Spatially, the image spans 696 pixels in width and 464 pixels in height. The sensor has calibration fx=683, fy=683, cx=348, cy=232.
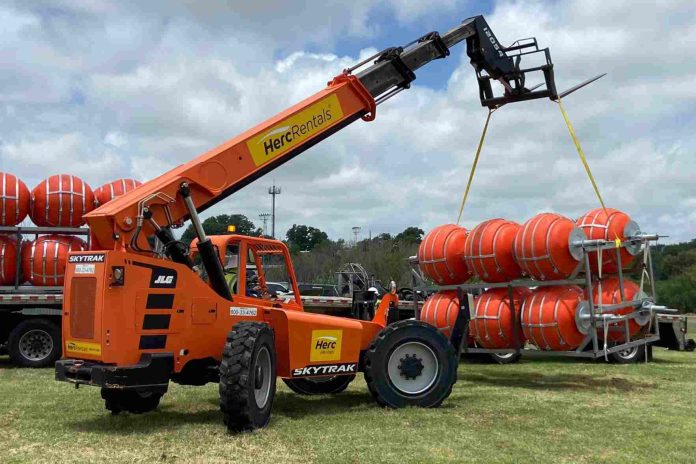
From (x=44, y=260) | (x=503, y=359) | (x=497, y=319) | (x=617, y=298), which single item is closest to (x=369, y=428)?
(x=497, y=319)

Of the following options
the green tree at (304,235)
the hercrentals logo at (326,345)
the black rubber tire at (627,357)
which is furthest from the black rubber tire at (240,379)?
the green tree at (304,235)

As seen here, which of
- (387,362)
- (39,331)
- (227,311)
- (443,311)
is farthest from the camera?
(39,331)

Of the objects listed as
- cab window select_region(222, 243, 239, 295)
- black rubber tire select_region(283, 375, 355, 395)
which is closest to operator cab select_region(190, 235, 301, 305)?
cab window select_region(222, 243, 239, 295)

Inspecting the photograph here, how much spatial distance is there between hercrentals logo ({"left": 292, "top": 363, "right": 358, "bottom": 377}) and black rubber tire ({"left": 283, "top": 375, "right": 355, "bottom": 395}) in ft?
3.53

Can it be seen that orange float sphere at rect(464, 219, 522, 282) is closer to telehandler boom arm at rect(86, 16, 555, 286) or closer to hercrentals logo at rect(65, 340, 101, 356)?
telehandler boom arm at rect(86, 16, 555, 286)

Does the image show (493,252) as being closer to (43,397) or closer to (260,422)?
(260,422)

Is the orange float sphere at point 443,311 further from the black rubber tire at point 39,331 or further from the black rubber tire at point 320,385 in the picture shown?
the black rubber tire at point 39,331

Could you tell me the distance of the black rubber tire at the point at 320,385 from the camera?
379 inches

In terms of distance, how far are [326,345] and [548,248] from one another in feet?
13.5

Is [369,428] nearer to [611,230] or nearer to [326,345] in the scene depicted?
[326,345]

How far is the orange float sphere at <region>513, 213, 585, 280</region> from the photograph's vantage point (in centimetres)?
1041

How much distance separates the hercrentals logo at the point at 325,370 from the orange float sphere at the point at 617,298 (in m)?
4.56

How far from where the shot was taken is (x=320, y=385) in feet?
32.1

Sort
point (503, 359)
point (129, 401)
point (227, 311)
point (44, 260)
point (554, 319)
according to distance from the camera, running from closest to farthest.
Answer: point (227, 311) → point (129, 401) → point (554, 319) → point (44, 260) → point (503, 359)
